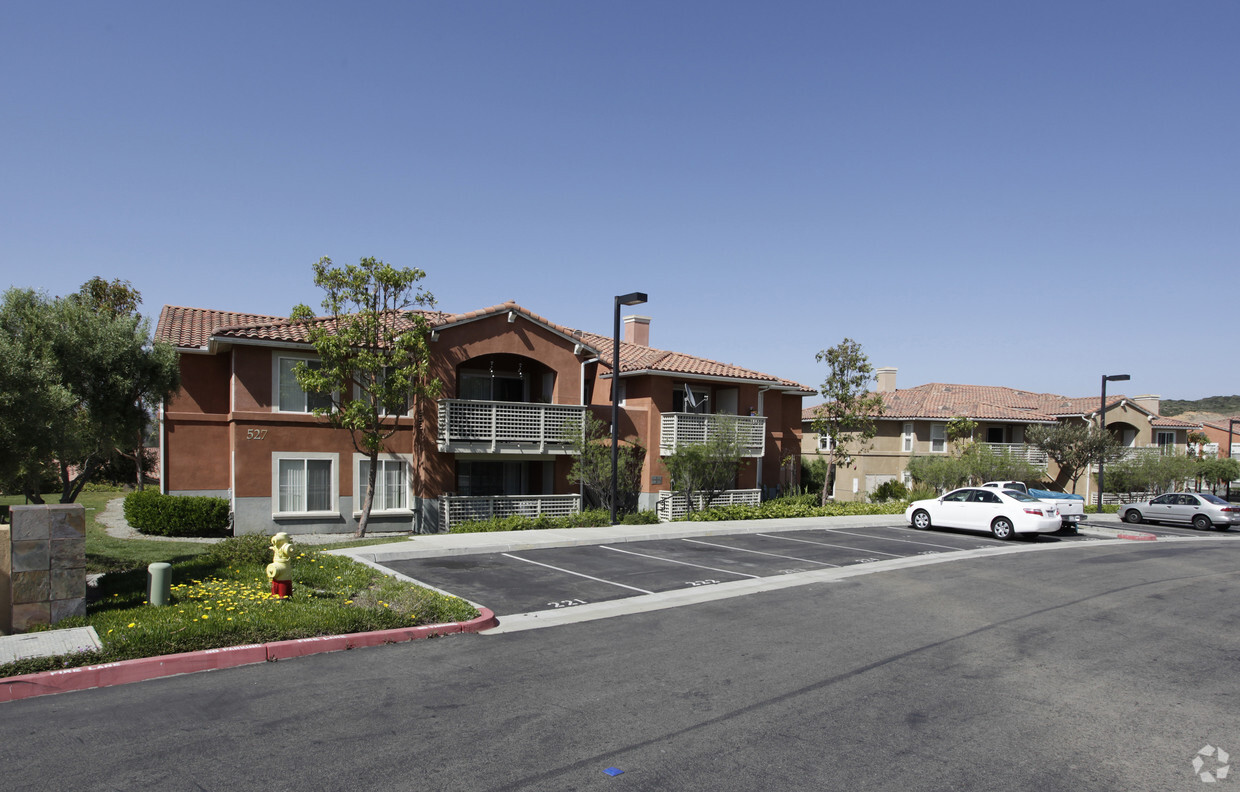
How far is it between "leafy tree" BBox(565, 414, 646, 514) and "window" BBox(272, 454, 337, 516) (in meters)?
7.19

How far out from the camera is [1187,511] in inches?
1281

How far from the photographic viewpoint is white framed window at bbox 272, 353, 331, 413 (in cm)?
2281

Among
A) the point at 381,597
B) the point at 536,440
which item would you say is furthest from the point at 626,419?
the point at 381,597

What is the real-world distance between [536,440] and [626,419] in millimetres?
4449

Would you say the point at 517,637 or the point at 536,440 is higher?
the point at 536,440

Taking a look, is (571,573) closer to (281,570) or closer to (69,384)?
(281,570)

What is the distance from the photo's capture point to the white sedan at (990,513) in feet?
78.3

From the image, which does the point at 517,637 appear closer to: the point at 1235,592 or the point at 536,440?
the point at 1235,592

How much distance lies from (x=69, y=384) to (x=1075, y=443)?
39.6 meters

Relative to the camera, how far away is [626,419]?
28688 millimetres

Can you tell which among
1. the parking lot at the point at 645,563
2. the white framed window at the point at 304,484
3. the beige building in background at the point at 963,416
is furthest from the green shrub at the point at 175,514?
the beige building in background at the point at 963,416

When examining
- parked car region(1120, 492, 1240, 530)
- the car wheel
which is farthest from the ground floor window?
parked car region(1120, 492, 1240, 530)

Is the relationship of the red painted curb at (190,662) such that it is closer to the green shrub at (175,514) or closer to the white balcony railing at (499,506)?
the white balcony railing at (499,506)

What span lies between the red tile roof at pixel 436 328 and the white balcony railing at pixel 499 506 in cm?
498
